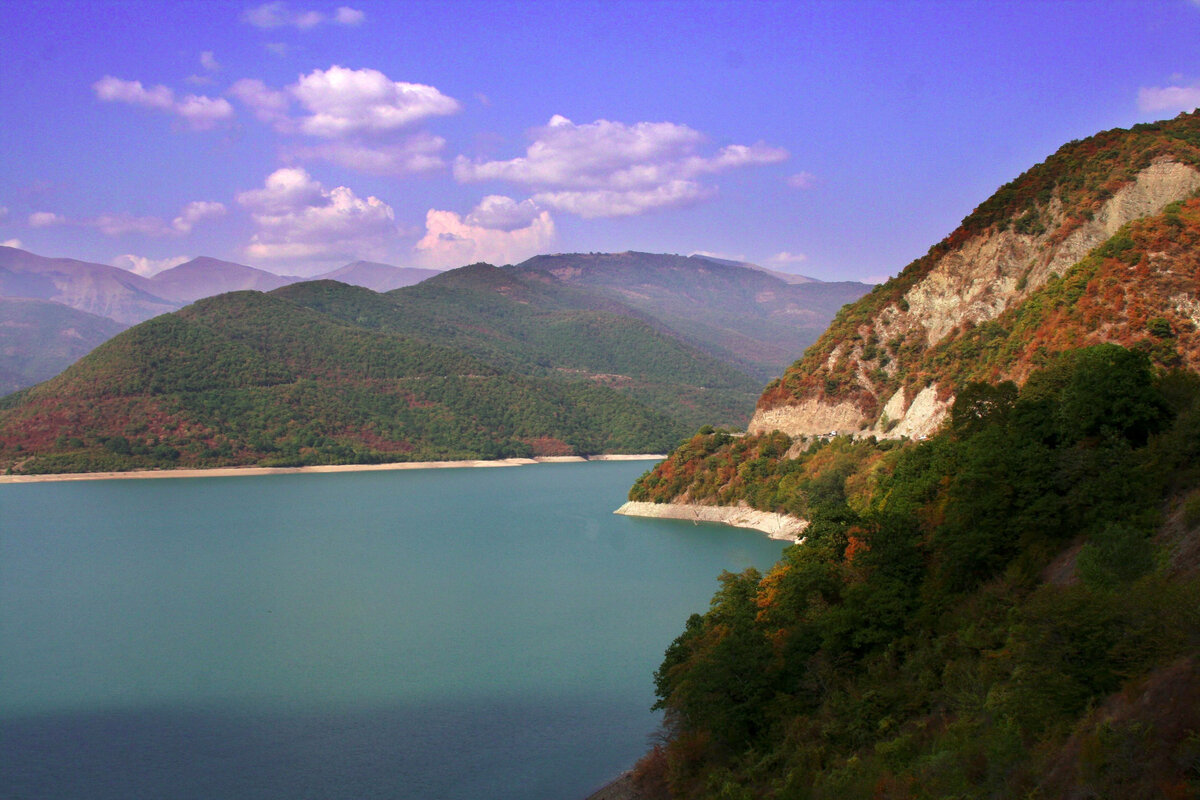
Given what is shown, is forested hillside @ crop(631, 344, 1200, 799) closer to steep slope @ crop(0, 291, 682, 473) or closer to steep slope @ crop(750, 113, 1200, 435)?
steep slope @ crop(750, 113, 1200, 435)

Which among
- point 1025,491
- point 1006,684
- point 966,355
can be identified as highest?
point 966,355

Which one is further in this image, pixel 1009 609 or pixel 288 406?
pixel 288 406

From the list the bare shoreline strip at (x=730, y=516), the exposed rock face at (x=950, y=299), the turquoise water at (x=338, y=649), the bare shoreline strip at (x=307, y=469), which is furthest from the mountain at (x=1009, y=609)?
the bare shoreline strip at (x=307, y=469)

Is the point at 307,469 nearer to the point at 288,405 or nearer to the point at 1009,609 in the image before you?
the point at 288,405

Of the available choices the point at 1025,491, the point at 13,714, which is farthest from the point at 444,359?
the point at 1025,491

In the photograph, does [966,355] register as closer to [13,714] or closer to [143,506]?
[13,714]

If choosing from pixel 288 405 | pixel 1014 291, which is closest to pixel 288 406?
pixel 288 405
